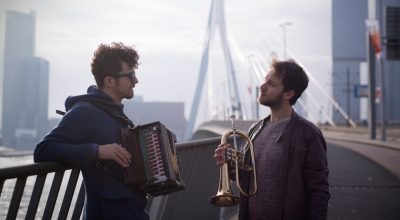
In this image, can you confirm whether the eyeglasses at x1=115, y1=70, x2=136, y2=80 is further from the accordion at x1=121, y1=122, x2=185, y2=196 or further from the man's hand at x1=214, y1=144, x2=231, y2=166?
the man's hand at x1=214, y1=144, x2=231, y2=166

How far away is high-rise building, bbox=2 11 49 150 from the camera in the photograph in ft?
33.6

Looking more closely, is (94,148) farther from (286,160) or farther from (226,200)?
(286,160)

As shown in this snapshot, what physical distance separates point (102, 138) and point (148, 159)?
28 cm

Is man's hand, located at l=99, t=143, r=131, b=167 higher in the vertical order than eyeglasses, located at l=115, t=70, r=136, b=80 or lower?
lower

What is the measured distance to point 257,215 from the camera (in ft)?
10.8

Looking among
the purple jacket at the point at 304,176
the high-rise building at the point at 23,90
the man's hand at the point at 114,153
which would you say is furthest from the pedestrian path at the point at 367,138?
the man's hand at the point at 114,153

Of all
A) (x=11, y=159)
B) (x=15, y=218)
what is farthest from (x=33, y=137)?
(x=15, y=218)

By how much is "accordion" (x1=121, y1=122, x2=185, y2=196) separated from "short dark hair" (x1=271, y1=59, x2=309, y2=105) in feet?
3.24

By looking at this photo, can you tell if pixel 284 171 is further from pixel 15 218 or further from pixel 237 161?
pixel 15 218

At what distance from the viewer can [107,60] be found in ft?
9.68

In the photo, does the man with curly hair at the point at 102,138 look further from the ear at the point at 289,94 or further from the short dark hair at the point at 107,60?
the ear at the point at 289,94

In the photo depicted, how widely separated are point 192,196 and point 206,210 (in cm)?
57

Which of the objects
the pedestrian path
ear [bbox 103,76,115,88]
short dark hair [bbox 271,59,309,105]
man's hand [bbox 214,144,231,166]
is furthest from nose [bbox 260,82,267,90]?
the pedestrian path

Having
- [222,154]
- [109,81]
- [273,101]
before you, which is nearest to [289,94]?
[273,101]
